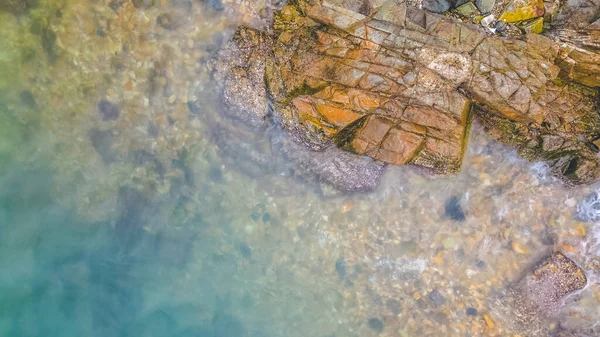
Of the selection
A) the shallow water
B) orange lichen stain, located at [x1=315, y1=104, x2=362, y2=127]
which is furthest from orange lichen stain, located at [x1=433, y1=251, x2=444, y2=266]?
orange lichen stain, located at [x1=315, y1=104, x2=362, y2=127]

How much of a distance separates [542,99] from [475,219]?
6.52 feet

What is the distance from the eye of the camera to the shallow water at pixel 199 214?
5.90 metres

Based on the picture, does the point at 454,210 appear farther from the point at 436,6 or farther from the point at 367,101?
the point at 436,6

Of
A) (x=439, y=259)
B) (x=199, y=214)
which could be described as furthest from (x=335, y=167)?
(x=199, y=214)

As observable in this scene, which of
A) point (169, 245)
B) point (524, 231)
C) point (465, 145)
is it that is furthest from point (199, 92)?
point (524, 231)

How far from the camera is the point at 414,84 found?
5320mm

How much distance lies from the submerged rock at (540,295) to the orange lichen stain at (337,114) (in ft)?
12.0

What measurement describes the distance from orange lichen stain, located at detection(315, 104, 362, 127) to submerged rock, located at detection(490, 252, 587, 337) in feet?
12.0

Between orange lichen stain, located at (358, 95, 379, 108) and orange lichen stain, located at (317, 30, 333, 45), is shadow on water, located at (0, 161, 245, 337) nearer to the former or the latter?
orange lichen stain, located at (358, 95, 379, 108)

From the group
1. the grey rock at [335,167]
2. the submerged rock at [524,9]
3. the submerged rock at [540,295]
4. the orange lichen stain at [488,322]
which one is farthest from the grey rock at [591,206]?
the grey rock at [335,167]

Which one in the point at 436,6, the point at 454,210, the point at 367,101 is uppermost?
the point at 436,6

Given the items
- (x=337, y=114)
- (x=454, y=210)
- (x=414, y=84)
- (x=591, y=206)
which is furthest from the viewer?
(x=454, y=210)

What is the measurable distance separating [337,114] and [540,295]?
4201 mm

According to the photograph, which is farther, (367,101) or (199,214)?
(199,214)
